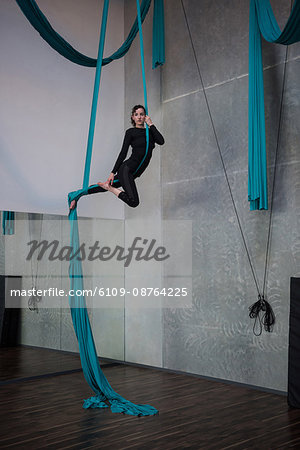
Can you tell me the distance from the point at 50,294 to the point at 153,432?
8.70 feet

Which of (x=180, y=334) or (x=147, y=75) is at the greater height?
(x=147, y=75)

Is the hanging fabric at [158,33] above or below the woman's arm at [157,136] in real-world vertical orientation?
above

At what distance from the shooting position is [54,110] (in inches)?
239

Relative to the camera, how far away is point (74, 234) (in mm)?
4602

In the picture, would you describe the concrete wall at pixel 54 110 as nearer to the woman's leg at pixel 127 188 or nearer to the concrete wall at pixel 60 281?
the concrete wall at pixel 60 281

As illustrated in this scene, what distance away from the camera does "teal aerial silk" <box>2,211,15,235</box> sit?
550cm

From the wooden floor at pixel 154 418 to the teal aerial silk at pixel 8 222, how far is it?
4.54 feet

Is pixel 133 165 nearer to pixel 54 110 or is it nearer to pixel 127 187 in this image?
pixel 127 187

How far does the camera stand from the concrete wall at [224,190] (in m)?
4.86

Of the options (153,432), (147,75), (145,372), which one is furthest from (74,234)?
(147,75)

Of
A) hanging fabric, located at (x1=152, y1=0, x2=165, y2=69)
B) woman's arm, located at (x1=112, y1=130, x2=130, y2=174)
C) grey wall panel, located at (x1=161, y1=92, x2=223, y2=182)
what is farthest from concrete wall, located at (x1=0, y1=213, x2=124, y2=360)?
hanging fabric, located at (x1=152, y1=0, x2=165, y2=69)

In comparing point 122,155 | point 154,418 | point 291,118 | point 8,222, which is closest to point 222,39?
point 291,118

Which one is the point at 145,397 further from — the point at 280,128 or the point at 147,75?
the point at 147,75

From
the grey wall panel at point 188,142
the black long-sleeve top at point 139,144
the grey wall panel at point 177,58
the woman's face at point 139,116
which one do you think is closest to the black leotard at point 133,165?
the black long-sleeve top at point 139,144
